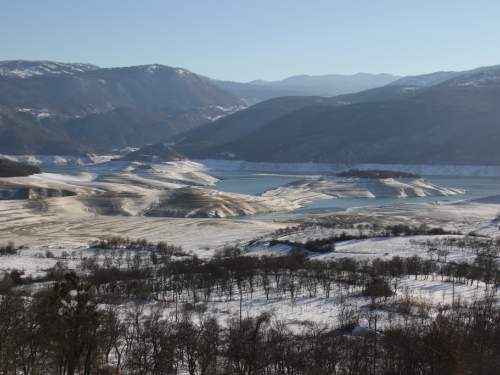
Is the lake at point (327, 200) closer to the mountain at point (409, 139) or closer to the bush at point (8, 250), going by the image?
the mountain at point (409, 139)

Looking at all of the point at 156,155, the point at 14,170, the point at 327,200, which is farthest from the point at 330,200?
the point at 156,155

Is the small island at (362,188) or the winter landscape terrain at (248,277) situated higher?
the winter landscape terrain at (248,277)

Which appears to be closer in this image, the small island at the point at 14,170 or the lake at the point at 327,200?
the lake at the point at 327,200

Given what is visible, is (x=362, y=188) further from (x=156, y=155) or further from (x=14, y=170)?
(x=156, y=155)

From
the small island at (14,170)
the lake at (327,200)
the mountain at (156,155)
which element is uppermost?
the small island at (14,170)

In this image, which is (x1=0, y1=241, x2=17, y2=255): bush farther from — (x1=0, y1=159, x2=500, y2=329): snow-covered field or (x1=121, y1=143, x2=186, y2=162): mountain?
(x1=121, y1=143, x2=186, y2=162): mountain

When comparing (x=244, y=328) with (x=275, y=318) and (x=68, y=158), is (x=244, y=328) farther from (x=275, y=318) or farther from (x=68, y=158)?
(x=68, y=158)

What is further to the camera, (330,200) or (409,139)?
(409,139)

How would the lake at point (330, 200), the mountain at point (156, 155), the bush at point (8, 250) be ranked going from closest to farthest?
the bush at point (8, 250) < the lake at point (330, 200) < the mountain at point (156, 155)

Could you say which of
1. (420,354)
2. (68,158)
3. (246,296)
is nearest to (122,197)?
(246,296)

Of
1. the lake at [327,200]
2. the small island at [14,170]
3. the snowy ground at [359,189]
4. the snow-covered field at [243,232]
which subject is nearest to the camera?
the snow-covered field at [243,232]

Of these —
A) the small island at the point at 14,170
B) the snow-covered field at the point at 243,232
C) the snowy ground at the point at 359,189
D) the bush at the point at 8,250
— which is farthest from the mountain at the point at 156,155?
the bush at the point at 8,250
